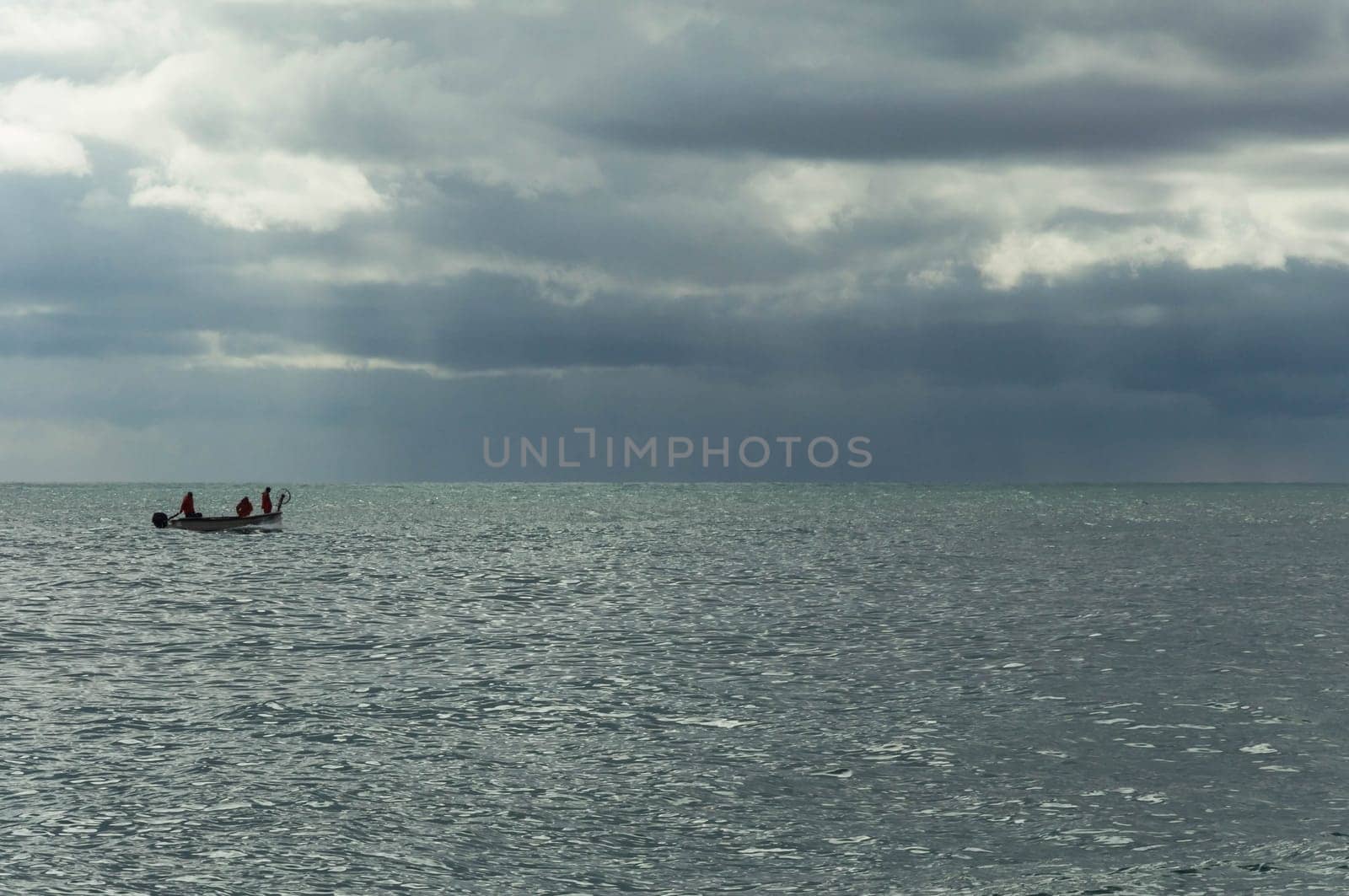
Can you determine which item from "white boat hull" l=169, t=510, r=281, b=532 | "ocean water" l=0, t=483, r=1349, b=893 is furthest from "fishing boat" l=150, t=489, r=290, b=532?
"ocean water" l=0, t=483, r=1349, b=893

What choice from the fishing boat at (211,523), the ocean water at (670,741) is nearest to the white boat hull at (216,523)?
the fishing boat at (211,523)

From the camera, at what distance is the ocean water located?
1839cm

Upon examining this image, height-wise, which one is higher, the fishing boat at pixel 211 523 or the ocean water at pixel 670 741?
the fishing boat at pixel 211 523

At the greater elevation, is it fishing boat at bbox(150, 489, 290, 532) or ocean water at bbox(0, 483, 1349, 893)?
fishing boat at bbox(150, 489, 290, 532)

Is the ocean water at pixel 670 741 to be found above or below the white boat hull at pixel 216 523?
below

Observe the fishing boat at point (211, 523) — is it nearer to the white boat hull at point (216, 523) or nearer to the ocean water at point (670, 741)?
the white boat hull at point (216, 523)

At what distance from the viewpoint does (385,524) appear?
504 feet

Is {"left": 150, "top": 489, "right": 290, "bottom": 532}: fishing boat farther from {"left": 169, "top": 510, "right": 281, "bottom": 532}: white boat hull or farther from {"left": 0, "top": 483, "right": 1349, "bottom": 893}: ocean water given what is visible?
{"left": 0, "top": 483, "right": 1349, "bottom": 893}: ocean water

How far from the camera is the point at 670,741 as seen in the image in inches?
1053

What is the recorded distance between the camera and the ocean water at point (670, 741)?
724 inches

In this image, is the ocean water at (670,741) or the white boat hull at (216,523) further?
the white boat hull at (216,523)

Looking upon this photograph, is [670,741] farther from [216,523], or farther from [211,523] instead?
[211,523]

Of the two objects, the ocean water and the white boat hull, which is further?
the white boat hull

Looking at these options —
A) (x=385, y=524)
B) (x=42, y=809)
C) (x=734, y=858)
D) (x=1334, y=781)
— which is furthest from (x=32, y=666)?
(x=385, y=524)
